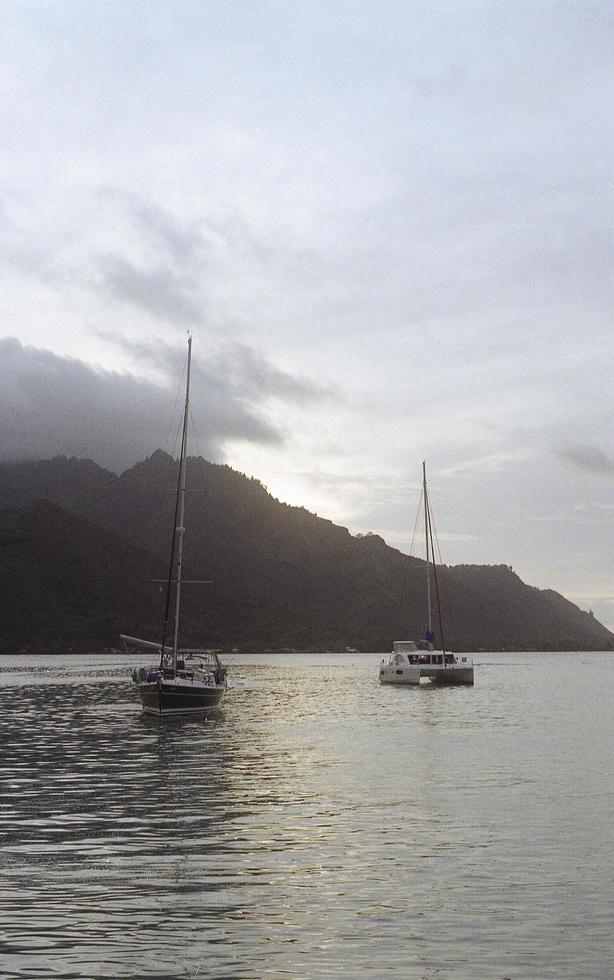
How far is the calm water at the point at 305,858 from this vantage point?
51.3 ft

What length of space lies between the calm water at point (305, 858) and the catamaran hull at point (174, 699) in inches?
410

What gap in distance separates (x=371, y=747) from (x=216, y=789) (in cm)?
1711

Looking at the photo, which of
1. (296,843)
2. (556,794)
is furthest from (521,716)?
(296,843)

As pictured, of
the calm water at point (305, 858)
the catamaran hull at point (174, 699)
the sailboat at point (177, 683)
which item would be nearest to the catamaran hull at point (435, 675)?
the sailboat at point (177, 683)

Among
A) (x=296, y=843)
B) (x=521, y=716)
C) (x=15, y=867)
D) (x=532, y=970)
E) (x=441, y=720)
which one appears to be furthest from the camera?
(x=521, y=716)

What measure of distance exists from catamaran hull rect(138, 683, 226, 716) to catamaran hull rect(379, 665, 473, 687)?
179 feet

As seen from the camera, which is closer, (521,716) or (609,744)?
(609,744)

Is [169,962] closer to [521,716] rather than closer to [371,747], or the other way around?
[371,747]

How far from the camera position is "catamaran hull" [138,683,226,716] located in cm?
6231

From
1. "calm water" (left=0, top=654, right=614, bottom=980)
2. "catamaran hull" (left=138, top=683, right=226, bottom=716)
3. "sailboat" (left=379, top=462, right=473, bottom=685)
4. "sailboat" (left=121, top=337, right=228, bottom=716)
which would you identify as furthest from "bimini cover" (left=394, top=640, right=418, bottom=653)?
"calm water" (left=0, top=654, right=614, bottom=980)

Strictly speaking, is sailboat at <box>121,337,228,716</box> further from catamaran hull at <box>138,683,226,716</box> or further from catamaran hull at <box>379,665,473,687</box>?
catamaran hull at <box>379,665,473,687</box>

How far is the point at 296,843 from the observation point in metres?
24.7

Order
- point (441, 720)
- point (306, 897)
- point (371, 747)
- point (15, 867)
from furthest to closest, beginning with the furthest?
point (441, 720) → point (371, 747) → point (15, 867) → point (306, 897)

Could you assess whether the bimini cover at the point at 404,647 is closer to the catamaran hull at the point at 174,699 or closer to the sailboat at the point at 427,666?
A: the sailboat at the point at 427,666
